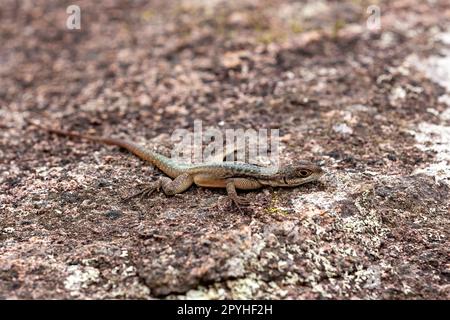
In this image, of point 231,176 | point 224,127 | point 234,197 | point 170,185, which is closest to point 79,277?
point 170,185

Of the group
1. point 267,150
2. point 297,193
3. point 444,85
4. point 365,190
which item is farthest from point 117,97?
point 444,85

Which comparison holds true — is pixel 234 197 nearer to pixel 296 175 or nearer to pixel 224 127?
pixel 296 175

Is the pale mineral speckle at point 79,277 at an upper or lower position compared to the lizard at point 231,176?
lower

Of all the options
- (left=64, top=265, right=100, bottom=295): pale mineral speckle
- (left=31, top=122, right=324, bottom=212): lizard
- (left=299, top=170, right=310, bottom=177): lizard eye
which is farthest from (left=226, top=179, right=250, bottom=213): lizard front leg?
(left=64, top=265, right=100, bottom=295): pale mineral speckle

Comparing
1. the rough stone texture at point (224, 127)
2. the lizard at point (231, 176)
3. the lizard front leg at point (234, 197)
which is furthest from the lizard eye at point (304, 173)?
the lizard front leg at point (234, 197)

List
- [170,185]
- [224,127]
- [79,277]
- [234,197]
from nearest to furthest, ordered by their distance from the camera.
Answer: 1. [79,277]
2. [234,197]
3. [170,185]
4. [224,127]

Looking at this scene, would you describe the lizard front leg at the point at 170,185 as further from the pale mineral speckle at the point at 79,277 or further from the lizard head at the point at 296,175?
the pale mineral speckle at the point at 79,277
